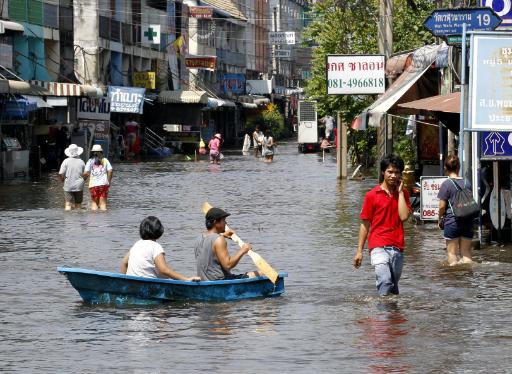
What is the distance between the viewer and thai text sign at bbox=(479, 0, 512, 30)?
727 inches

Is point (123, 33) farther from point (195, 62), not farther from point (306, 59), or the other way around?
point (306, 59)

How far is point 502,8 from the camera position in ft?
60.9

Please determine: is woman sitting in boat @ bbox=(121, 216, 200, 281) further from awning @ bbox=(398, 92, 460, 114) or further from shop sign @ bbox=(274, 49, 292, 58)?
shop sign @ bbox=(274, 49, 292, 58)

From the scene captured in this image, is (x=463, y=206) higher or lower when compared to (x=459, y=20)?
lower

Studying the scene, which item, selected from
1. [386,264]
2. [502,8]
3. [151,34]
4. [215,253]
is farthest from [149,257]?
[151,34]

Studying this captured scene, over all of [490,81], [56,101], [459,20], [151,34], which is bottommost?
[56,101]

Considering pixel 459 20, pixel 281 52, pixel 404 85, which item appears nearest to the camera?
pixel 459 20

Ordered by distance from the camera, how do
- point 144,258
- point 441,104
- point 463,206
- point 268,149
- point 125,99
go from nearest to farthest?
point 144,258 → point 463,206 → point 441,104 → point 268,149 → point 125,99

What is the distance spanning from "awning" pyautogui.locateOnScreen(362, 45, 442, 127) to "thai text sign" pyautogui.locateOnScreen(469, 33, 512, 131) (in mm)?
7417

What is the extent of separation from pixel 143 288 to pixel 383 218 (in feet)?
7.94

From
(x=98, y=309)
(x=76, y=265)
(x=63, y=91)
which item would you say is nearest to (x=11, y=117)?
(x=63, y=91)

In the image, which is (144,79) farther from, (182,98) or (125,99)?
(125,99)

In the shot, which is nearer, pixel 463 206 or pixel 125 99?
pixel 463 206

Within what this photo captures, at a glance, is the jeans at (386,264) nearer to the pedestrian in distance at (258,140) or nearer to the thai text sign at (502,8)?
the thai text sign at (502,8)
